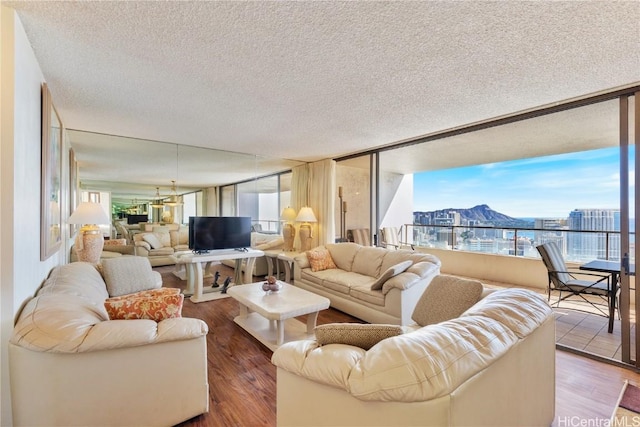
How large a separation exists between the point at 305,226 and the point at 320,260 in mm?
1382

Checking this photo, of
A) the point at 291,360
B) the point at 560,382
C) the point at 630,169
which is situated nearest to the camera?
the point at 291,360

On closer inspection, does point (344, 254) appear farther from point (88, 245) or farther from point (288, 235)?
point (88, 245)

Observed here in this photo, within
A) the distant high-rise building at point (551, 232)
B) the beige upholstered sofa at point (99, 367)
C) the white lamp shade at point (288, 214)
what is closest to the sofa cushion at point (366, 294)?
the beige upholstered sofa at point (99, 367)

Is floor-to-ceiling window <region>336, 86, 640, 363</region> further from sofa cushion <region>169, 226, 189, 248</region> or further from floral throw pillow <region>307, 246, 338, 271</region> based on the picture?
sofa cushion <region>169, 226, 189, 248</region>

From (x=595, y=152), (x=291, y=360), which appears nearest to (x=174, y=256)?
(x=291, y=360)

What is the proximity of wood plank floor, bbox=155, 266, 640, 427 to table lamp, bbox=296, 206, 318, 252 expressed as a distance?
2.62 metres

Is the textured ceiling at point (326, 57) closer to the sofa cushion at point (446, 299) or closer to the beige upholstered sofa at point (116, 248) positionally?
the sofa cushion at point (446, 299)

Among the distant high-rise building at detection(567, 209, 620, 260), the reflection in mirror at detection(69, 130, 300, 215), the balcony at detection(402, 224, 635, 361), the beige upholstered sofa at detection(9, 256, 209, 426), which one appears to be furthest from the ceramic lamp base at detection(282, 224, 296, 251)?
the distant high-rise building at detection(567, 209, 620, 260)

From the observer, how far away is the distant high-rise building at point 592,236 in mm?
4344

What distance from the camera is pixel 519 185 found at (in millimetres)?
5746

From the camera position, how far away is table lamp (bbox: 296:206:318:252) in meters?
5.36

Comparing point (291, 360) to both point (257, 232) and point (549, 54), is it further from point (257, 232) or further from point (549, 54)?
point (257, 232)

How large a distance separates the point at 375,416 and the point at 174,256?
168 inches

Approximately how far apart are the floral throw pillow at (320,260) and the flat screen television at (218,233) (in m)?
1.33
